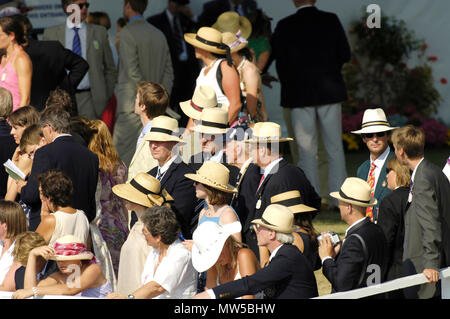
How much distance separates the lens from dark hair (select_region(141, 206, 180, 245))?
5215mm

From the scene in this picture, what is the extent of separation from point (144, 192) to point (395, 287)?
66.1 inches

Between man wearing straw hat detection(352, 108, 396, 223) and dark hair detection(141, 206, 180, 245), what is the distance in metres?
1.68

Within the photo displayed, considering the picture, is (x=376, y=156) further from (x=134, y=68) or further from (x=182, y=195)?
(x=134, y=68)

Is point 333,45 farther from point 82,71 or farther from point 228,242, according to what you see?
point 228,242

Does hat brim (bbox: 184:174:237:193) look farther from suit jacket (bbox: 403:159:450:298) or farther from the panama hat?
suit jacket (bbox: 403:159:450:298)

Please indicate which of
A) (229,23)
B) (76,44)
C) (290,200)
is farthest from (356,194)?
(76,44)

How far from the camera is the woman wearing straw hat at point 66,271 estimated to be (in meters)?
5.18

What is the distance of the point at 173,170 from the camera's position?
6.11 m

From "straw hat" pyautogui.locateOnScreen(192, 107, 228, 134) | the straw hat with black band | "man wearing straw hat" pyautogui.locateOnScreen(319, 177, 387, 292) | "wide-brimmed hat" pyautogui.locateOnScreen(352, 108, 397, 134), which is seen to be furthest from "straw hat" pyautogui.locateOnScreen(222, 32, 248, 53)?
"man wearing straw hat" pyautogui.locateOnScreen(319, 177, 387, 292)

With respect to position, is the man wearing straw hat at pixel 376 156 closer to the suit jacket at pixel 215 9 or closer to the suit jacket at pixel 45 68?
the suit jacket at pixel 45 68

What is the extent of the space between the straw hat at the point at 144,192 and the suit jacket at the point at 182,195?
0.14m

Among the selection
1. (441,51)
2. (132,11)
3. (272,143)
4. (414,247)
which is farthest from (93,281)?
(441,51)

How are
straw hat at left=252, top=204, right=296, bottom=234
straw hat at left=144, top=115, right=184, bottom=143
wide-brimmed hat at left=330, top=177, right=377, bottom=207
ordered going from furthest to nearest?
straw hat at left=144, top=115, right=184, bottom=143 < wide-brimmed hat at left=330, top=177, right=377, bottom=207 < straw hat at left=252, top=204, right=296, bottom=234

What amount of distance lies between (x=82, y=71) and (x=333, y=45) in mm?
2465
